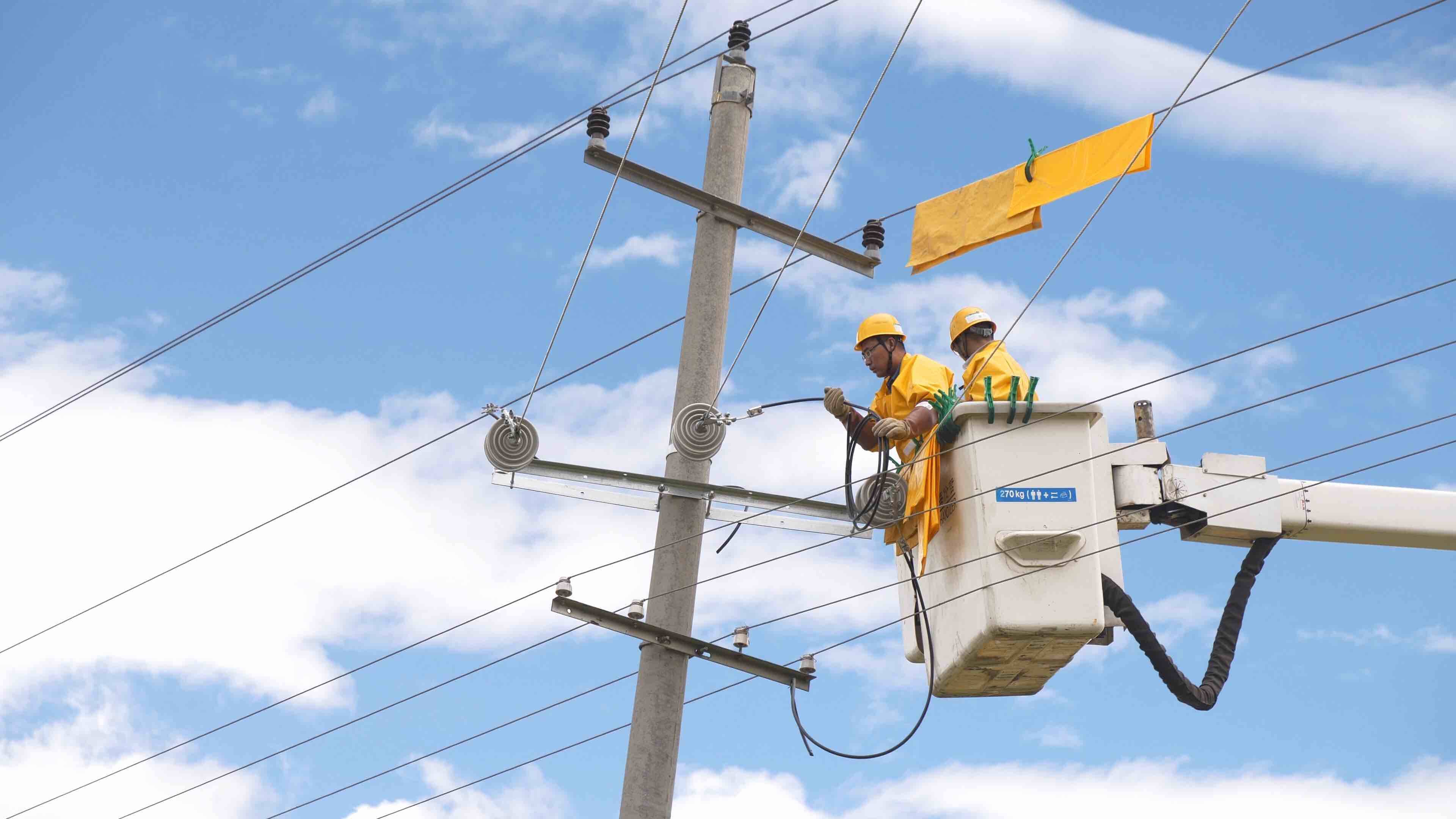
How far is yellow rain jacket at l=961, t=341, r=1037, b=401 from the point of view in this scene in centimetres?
793

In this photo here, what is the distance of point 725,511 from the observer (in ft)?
31.3

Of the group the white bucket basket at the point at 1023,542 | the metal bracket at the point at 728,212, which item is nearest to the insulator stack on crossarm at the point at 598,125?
the metal bracket at the point at 728,212

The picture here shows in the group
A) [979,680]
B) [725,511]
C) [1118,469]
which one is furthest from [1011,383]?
[725,511]

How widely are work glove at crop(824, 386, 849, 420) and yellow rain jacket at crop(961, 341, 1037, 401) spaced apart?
26.3 inches

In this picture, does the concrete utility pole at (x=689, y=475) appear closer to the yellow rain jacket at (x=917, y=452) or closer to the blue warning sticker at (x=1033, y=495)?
the yellow rain jacket at (x=917, y=452)

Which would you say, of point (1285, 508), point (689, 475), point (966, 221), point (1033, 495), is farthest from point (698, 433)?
point (1285, 508)

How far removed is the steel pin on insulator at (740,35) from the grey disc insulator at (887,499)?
134 inches

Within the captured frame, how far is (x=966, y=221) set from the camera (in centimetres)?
905

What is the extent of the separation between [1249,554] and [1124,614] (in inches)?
41.2

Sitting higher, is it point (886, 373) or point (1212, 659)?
point (886, 373)

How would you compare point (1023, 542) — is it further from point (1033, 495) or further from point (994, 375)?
point (994, 375)

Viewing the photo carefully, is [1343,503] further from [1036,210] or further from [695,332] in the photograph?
[695,332]

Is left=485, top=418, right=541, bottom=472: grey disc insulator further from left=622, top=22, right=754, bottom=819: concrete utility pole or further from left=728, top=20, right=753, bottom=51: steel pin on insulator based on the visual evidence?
left=728, top=20, right=753, bottom=51: steel pin on insulator

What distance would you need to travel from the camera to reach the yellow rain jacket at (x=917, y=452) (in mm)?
8156
